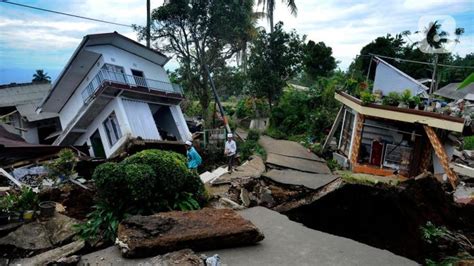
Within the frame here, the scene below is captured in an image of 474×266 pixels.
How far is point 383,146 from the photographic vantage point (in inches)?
470

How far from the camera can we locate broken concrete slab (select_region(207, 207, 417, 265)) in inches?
173

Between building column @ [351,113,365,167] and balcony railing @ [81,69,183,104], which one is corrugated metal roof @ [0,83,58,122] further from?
building column @ [351,113,365,167]

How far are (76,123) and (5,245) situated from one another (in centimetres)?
1198

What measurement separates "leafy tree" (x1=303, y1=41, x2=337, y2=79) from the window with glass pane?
1465cm

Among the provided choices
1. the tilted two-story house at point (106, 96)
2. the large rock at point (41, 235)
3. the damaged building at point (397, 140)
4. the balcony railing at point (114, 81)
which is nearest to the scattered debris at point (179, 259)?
the large rock at point (41, 235)

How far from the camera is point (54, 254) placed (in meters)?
4.92

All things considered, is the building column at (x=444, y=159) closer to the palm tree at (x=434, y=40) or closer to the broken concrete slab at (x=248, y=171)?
the palm tree at (x=434, y=40)

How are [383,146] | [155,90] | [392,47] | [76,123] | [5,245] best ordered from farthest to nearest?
1. [392,47]
2. [155,90]
3. [76,123]
4. [383,146]
5. [5,245]

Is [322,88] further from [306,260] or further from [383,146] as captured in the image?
[306,260]

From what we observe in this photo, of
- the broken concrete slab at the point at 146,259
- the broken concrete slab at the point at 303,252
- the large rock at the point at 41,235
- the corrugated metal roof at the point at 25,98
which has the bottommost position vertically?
the broken concrete slab at the point at 303,252

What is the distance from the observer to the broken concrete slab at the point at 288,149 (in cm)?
1366

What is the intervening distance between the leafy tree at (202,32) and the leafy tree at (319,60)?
19.5 ft

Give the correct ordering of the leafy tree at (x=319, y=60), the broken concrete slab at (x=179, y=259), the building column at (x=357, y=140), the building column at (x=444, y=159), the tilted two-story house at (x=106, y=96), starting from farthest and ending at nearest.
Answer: the leafy tree at (x=319, y=60) < the tilted two-story house at (x=106, y=96) < the building column at (x=357, y=140) < the building column at (x=444, y=159) < the broken concrete slab at (x=179, y=259)

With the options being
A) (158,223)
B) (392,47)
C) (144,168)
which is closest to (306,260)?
(158,223)
